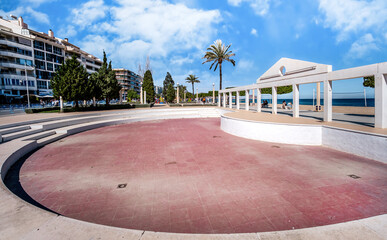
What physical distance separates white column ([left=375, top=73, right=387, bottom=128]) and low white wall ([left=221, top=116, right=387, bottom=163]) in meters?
1.74

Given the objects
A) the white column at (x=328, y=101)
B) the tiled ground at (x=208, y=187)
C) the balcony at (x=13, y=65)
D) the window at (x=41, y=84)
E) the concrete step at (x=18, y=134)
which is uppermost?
the balcony at (x=13, y=65)

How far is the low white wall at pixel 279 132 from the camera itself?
987 cm

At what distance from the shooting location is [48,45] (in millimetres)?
54125

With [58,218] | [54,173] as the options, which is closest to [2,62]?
[54,173]

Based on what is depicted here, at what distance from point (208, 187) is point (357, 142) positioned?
22.7 ft

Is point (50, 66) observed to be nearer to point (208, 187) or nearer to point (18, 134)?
point (18, 134)

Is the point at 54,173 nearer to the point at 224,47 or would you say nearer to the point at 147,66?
the point at 224,47

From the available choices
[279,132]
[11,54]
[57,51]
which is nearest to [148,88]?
[11,54]

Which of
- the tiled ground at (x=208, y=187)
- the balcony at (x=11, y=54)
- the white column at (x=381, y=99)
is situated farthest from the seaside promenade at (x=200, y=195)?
the balcony at (x=11, y=54)

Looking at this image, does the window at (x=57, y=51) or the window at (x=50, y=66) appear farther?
the window at (x=57, y=51)

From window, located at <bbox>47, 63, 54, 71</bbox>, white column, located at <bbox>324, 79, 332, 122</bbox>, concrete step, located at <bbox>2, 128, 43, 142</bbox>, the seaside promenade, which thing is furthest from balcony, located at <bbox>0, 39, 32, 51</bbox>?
white column, located at <bbox>324, 79, 332, 122</bbox>

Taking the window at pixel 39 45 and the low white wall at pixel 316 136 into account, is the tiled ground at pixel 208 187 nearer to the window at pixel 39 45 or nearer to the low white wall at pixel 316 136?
the low white wall at pixel 316 136

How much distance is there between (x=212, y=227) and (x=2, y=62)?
5877cm

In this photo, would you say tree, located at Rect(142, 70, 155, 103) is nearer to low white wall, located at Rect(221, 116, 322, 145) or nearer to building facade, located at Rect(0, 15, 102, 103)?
building facade, located at Rect(0, 15, 102, 103)
